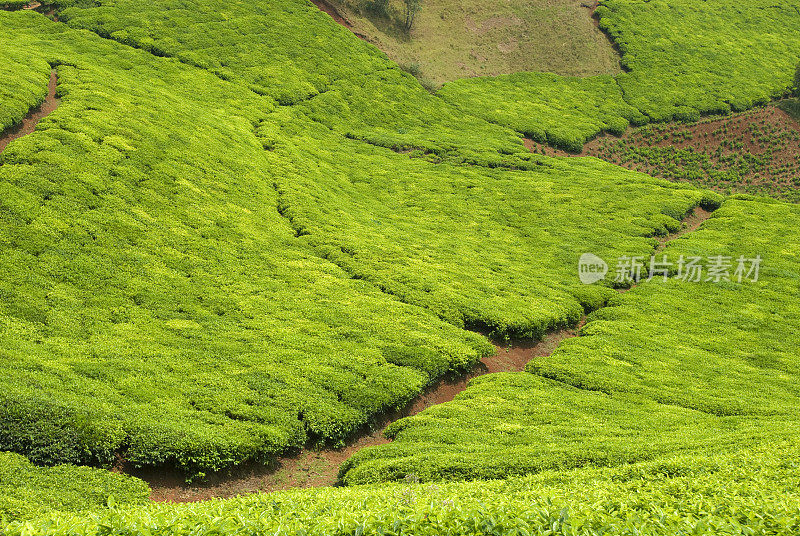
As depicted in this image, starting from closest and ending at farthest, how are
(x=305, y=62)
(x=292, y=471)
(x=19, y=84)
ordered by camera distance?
1. (x=292, y=471)
2. (x=19, y=84)
3. (x=305, y=62)

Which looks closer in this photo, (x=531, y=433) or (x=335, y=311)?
(x=531, y=433)

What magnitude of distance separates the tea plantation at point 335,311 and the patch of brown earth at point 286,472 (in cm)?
46

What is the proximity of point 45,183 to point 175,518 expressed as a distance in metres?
25.6

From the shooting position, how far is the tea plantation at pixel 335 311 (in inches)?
621

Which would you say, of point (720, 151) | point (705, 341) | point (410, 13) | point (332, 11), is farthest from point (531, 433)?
point (410, 13)

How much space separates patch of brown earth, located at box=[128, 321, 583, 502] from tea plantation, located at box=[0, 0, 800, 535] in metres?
0.46

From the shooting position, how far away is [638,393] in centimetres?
2858

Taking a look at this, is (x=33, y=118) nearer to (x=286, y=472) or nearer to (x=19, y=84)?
(x=19, y=84)

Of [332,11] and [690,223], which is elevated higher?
[332,11]

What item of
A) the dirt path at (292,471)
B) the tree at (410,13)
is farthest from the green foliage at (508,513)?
the tree at (410,13)

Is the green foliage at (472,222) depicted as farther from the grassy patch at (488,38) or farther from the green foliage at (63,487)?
the grassy patch at (488,38)

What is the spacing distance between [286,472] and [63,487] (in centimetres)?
780

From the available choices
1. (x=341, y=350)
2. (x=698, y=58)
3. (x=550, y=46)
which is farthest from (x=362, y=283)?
(x=698, y=58)

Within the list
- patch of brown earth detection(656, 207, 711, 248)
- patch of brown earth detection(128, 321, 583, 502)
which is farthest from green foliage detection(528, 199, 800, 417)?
patch of brown earth detection(128, 321, 583, 502)
